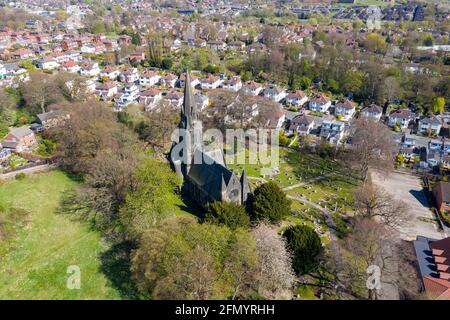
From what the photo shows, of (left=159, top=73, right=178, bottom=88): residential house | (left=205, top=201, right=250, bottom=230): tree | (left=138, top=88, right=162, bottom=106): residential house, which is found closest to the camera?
(left=205, top=201, right=250, bottom=230): tree

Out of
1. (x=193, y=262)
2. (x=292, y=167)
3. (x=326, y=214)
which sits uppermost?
(x=193, y=262)

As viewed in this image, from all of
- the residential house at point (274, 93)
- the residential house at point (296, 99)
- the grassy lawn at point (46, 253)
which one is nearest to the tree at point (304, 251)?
the grassy lawn at point (46, 253)

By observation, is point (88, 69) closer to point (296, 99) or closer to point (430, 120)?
point (296, 99)

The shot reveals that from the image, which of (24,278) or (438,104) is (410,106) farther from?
(24,278)

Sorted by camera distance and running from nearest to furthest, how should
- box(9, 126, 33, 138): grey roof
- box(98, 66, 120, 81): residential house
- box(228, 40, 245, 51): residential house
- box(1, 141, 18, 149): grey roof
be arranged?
box(1, 141, 18, 149): grey roof < box(9, 126, 33, 138): grey roof < box(98, 66, 120, 81): residential house < box(228, 40, 245, 51): residential house

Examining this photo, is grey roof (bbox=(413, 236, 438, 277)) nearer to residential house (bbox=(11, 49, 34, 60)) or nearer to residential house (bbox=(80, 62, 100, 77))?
residential house (bbox=(80, 62, 100, 77))

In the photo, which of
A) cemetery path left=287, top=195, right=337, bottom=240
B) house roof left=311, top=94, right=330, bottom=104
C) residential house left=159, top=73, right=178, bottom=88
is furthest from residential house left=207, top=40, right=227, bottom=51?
cemetery path left=287, top=195, right=337, bottom=240

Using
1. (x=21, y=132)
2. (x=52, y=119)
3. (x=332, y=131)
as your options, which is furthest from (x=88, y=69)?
(x=332, y=131)

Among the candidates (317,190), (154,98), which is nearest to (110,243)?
(317,190)
